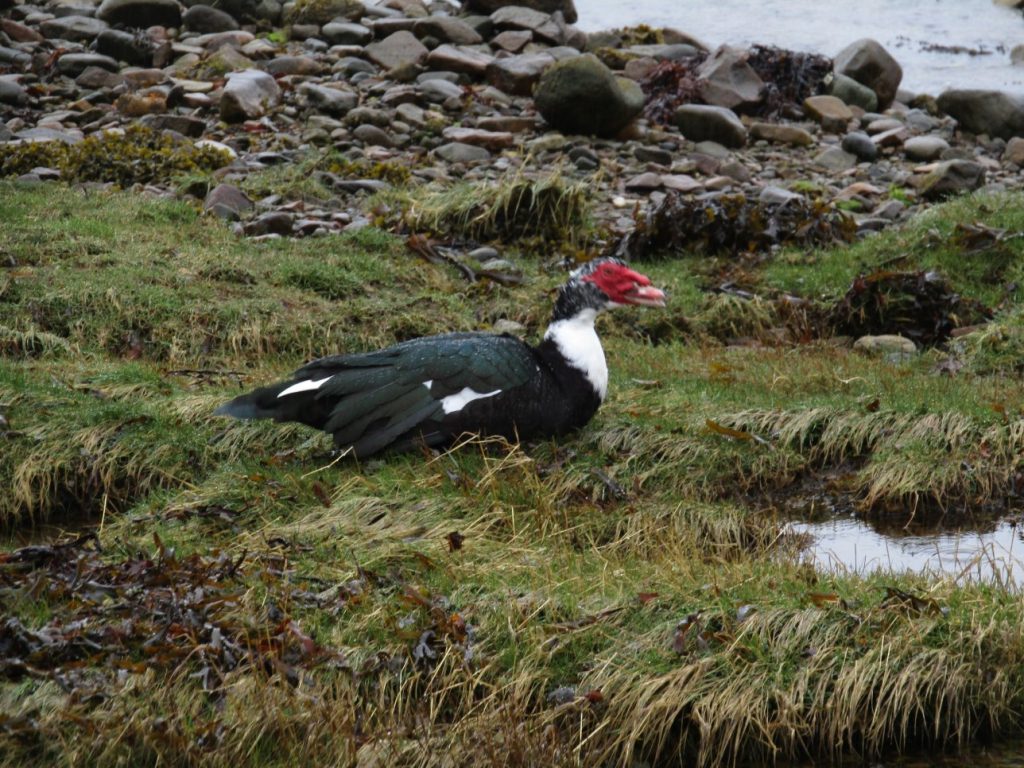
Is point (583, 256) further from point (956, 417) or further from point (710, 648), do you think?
point (710, 648)

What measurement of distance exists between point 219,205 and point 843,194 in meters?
6.43

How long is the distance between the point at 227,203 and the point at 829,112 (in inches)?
341

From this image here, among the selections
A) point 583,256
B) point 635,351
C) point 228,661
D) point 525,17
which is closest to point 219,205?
point 583,256

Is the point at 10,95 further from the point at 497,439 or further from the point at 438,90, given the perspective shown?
the point at 497,439

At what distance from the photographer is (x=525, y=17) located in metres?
21.0

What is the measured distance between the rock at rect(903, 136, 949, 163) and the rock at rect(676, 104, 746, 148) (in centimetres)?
194

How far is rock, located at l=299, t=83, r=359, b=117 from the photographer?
16297mm

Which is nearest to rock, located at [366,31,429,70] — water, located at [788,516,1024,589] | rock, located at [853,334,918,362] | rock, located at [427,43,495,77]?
rock, located at [427,43,495,77]

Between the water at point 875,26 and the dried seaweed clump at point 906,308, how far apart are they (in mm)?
12727

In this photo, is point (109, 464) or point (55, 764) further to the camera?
point (109, 464)

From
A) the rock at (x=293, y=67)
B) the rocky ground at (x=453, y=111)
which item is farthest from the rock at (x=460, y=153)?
the rock at (x=293, y=67)

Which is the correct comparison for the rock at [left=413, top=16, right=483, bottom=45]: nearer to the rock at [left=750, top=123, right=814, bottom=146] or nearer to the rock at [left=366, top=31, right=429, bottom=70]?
the rock at [left=366, top=31, right=429, bottom=70]

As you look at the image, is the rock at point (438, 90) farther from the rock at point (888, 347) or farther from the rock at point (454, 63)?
the rock at point (888, 347)

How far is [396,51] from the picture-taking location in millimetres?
18609
